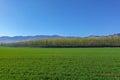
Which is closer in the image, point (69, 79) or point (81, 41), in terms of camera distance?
point (69, 79)

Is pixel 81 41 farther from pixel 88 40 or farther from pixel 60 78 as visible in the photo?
pixel 60 78

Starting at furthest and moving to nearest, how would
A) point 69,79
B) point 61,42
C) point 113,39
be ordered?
point 61,42 → point 113,39 → point 69,79

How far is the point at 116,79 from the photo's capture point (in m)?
15.7

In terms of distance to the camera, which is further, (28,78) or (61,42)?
(61,42)

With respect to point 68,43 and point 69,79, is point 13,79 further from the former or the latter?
point 68,43

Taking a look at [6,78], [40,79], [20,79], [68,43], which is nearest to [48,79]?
[40,79]

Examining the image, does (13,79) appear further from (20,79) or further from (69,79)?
(69,79)

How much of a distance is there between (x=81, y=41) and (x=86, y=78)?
173130 millimetres

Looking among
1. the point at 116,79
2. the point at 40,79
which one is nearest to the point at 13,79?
the point at 40,79

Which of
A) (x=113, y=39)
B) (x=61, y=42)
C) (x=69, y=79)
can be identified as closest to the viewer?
(x=69, y=79)

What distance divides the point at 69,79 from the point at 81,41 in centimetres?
17350

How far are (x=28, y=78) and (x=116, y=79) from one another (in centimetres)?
599

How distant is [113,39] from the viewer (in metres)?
184

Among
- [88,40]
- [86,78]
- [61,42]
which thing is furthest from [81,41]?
[86,78]
